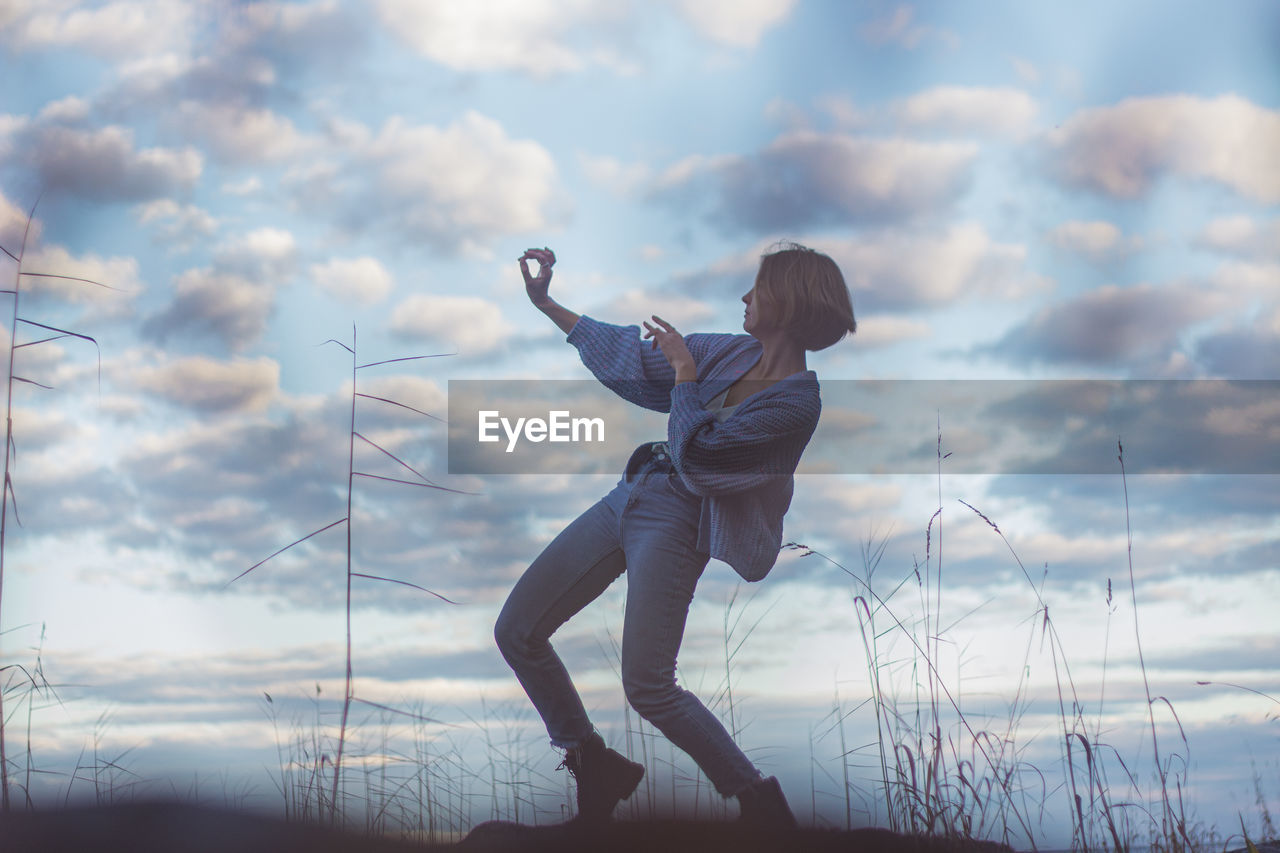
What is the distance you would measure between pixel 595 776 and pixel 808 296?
68.5 inches

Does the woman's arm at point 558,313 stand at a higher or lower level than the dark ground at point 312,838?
higher

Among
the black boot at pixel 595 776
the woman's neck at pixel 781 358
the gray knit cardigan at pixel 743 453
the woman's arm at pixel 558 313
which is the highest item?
the woman's arm at pixel 558 313

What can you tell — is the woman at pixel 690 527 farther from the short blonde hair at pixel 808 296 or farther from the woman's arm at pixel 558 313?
the woman's arm at pixel 558 313

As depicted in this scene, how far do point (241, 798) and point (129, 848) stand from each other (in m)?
0.86

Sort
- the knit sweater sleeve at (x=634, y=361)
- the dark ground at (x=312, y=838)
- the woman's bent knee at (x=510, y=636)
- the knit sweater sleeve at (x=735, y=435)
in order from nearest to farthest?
the dark ground at (x=312, y=838) → the knit sweater sleeve at (x=735, y=435) → the woman's bent knee at (x=510, y=636) → the knit sweater sleeve at (x=634, y=361)

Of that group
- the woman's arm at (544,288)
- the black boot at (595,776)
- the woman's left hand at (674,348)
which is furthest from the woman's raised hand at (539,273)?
the black boot at (595,776)

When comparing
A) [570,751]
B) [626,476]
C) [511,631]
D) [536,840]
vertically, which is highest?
[626,476]

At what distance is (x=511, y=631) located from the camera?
360 centimetres

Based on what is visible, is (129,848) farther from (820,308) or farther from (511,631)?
(820,308)

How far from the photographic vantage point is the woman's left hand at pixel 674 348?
343 centimetres

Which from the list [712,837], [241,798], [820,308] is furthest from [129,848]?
[820,308]

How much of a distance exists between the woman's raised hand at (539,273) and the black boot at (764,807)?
1.81 metres

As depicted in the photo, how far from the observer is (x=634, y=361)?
381cm

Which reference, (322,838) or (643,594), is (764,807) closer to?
(643,594)
